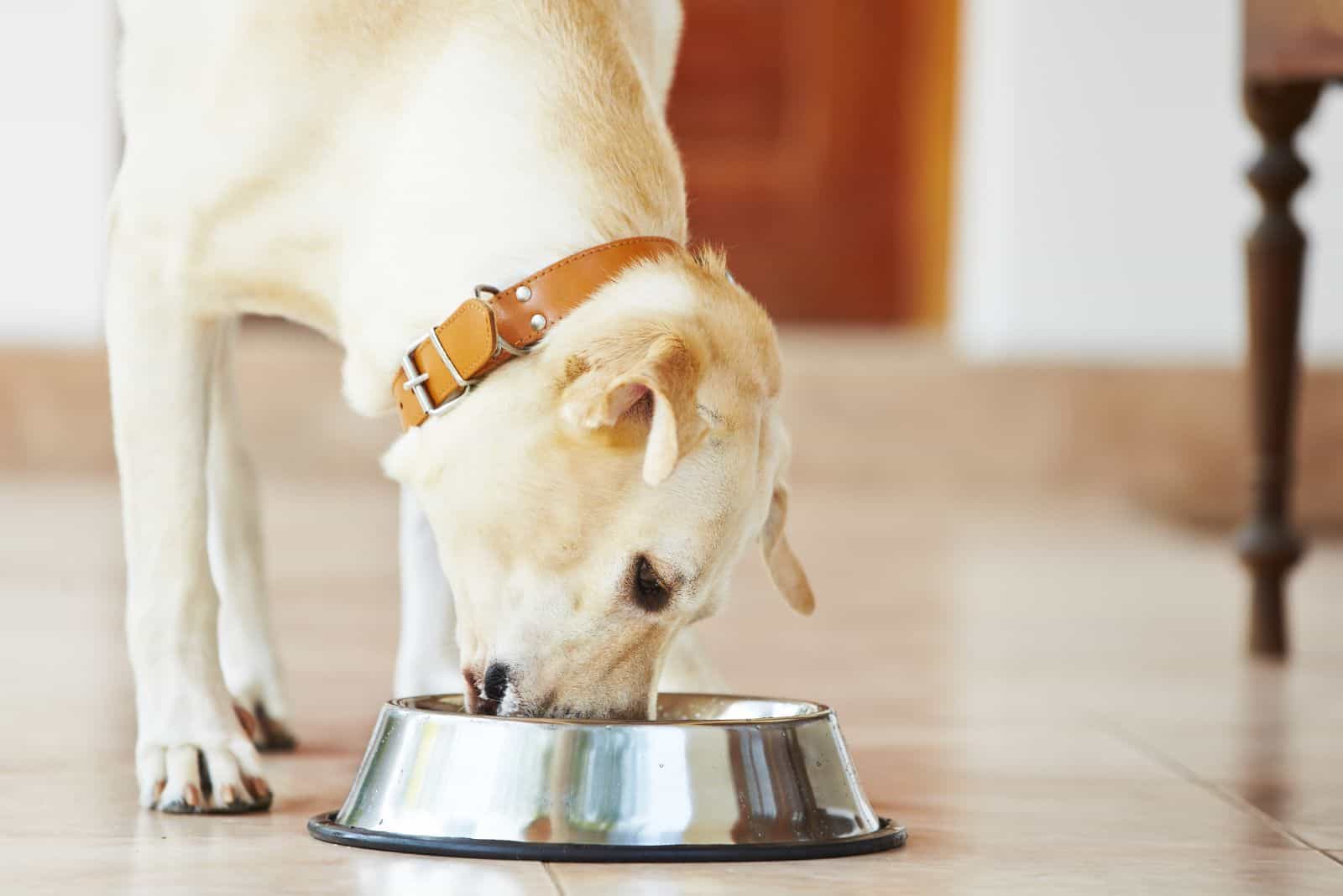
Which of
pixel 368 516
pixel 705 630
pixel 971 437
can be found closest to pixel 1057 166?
pixel 971 437

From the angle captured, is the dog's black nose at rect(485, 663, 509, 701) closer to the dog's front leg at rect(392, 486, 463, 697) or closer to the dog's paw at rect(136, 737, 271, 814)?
the dog's paw at rect(136, 737, 271, 814)

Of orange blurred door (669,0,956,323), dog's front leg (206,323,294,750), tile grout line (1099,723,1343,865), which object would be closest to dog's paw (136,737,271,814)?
dog's front leg (206,323,294,750)

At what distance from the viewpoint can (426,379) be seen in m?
1.91

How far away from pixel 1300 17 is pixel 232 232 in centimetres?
164

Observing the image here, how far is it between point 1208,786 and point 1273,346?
1.25 metres

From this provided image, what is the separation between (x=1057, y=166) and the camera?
6.12 meters

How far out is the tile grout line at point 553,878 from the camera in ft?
5.15

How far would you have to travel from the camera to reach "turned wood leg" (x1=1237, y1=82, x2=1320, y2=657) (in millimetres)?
3170

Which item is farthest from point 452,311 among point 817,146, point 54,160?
point 817,146

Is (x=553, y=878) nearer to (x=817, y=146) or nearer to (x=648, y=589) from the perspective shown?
(x=648, y=589)

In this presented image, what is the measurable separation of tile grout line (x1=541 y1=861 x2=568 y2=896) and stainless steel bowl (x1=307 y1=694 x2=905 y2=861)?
0.5 inches

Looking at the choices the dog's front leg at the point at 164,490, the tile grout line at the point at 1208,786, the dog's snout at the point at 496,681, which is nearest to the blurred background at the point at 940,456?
the tile grout line at the point at 1208,786

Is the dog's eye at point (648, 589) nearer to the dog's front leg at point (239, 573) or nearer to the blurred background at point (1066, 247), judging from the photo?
the dog's front leg at point (239, 573)

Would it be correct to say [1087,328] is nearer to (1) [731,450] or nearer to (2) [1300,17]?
(2) [1300,17]
